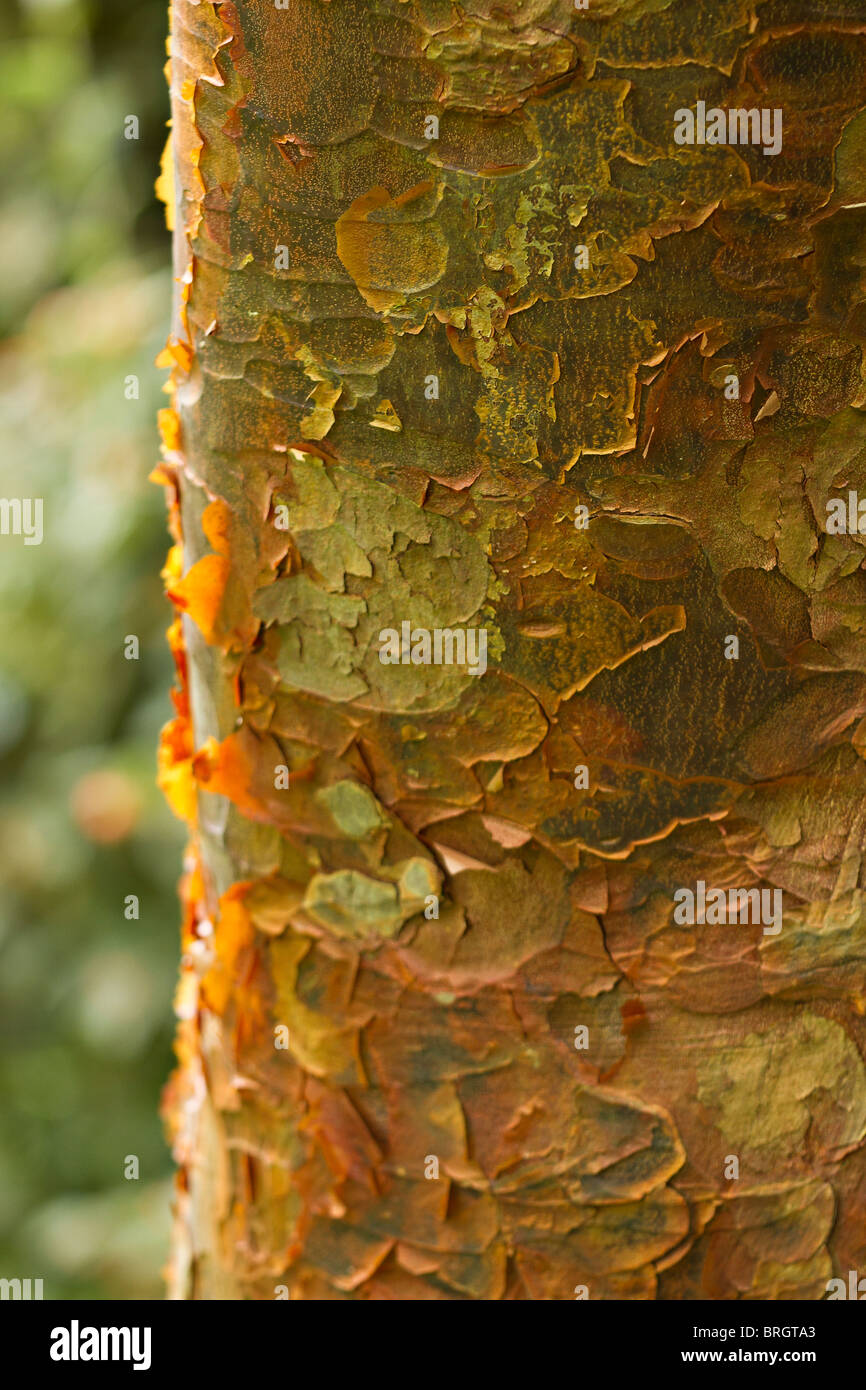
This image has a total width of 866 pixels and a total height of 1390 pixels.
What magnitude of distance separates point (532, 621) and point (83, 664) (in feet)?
2.89

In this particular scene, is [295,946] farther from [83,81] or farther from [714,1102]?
[83,81]

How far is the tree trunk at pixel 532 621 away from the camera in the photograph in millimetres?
433

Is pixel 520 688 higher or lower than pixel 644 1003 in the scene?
higher

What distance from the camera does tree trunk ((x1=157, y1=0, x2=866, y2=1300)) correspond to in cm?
43

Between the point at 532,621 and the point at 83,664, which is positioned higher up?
the point at 83,664

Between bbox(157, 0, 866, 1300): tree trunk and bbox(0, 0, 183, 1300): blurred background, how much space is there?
2.11 ft

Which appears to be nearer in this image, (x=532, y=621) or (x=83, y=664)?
(x=532, y=621)

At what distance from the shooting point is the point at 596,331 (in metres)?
0.45

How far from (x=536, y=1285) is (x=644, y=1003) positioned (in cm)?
14

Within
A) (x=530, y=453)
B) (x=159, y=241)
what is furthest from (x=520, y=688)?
(x=159, y=241)

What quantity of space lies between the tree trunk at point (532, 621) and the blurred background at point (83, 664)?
25.3 inches

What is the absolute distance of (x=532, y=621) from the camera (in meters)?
0.48

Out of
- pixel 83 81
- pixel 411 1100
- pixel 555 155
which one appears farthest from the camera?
pixel 83 81

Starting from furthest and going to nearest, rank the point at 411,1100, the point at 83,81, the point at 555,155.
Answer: the point at 83,81, the point at 411,1100, the point at 555,155
